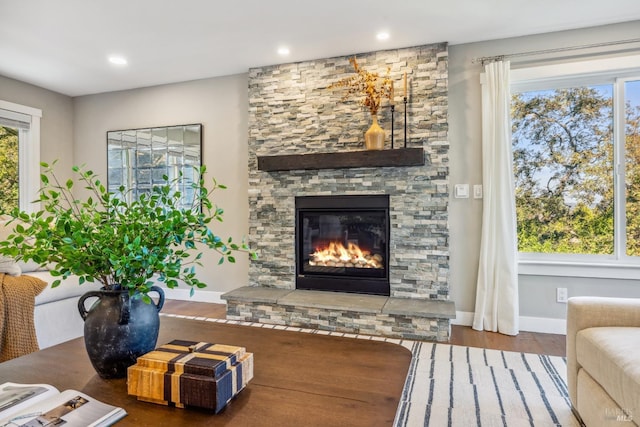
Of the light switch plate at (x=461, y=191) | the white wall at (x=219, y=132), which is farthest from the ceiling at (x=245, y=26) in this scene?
the light switch plate at (x=461, y=191)

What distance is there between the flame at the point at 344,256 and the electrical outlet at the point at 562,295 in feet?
4.72

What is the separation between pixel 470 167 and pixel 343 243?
52.2 inches

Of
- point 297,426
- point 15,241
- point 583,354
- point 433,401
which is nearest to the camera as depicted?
point 297,426

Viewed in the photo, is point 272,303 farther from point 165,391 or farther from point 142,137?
point 142,137

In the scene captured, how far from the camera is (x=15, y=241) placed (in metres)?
0.99

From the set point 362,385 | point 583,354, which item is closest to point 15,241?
point 362,385

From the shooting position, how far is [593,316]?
1.61 metres

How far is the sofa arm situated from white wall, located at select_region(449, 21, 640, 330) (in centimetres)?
143

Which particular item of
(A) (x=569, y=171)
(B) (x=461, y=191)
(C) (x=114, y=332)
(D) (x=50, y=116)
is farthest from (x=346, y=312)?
(D) (x=50, y=116)

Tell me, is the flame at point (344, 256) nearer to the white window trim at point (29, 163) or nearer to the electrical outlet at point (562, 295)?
the electrical outlet at point (562, 295)

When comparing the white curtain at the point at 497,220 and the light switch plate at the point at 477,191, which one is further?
the light switch plate at the point at 477,191

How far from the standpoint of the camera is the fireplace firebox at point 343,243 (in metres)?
3.29

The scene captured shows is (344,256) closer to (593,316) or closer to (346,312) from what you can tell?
(346,312)

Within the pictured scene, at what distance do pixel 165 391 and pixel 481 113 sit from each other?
310cm
